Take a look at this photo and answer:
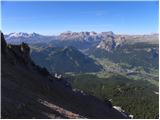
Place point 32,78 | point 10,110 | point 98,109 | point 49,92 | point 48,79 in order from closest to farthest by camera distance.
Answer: point 10,110 < point 49,92 < point 32,78 < point 98,109 < point 48,79

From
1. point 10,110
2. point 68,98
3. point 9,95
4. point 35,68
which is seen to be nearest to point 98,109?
point 68,98

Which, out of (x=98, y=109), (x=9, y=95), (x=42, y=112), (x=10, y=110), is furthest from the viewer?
(x=98, y=109)

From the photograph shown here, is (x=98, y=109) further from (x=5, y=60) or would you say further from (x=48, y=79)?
(x=5, y=60)

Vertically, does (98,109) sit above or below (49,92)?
below

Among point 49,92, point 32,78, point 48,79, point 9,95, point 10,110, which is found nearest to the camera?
point 10,110

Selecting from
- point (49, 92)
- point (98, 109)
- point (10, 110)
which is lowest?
point (98, 109)

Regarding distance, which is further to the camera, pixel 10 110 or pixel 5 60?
pixel 5 60

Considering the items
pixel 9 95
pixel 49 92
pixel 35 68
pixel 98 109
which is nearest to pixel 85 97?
pixel 98 109

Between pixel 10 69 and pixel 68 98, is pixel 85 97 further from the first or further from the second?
pixel 10 69

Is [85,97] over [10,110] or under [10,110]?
under
